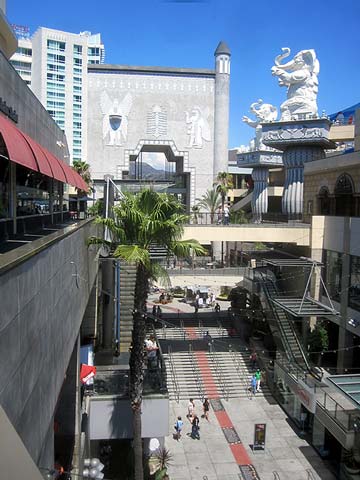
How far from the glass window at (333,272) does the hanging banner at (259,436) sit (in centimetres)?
893

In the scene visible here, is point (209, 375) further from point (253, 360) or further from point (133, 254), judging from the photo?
point (133, 254)

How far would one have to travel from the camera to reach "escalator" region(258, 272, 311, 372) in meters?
23.5

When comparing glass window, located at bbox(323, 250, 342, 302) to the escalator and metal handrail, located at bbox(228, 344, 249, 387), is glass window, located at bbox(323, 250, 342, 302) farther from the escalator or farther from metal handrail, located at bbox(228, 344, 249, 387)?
metal handrail, located at bbox(228, 344, 249, 387)

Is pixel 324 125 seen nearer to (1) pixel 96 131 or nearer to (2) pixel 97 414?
(2) pixel 97 414

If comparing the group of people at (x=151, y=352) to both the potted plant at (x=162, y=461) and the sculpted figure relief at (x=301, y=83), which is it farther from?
the sculpted figure relief at (x=301, y=83)

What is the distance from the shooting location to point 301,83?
33938mm

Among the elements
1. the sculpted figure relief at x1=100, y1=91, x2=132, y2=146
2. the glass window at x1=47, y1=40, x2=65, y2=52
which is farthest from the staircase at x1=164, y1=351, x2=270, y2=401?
the glass window at x1=47, y1=40, x2=65, y2=52

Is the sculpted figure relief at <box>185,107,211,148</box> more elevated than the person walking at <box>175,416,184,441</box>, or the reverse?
the sculpted figure relief at <box>185,107,211,148</box>

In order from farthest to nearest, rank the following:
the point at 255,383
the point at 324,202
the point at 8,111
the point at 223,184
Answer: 1. the point at 223,184
2. the point at 324,202
3. the point at 255,383
4. the point at 8,111

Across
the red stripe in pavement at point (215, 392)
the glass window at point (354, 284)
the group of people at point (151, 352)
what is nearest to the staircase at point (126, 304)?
the group of people at point (151, 352)

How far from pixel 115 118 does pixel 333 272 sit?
34859mm

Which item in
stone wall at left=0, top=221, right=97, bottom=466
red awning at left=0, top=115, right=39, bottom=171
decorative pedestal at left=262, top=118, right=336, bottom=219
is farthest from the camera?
decorative pedestal at left=262, top=118, right=336, bottom=219

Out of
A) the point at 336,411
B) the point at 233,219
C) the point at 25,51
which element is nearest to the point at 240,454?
the point at 336,411

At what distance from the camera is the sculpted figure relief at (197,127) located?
54344 mm
